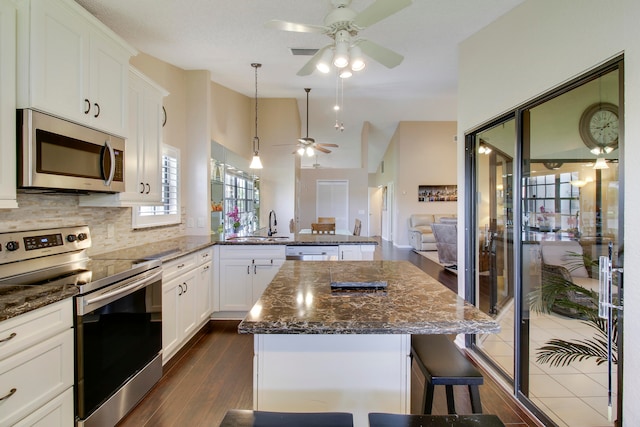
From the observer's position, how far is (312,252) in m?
3.56

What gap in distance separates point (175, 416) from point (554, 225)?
269 cm

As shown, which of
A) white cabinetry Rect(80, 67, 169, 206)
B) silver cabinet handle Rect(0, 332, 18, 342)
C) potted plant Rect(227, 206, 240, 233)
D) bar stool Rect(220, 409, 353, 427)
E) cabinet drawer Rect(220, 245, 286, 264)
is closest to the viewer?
bar stool Rect(220, 409, 353, 427)

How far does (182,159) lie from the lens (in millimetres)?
3645

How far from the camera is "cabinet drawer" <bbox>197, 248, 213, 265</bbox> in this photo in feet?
10.1

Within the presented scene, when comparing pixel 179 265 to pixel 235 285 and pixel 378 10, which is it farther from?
pixel 378 10

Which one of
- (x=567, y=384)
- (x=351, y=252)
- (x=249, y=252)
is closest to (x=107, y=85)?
(x=249, y=252)

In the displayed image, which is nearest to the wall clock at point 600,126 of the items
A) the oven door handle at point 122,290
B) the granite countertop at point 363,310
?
the granite countertop at point 363,310

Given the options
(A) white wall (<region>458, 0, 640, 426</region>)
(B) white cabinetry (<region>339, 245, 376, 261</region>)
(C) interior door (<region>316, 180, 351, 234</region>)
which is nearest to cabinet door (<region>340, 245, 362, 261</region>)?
(B) white cabinetry (<region>339, 245, 376, 261</region>)

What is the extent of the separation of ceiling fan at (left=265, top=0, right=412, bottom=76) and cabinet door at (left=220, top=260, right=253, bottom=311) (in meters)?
2.23

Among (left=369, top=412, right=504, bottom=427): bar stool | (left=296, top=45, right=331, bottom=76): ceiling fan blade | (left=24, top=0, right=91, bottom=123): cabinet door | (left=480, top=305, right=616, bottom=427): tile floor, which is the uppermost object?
(left=296, top=45, right=331, bottom=76): ceiling fan blade

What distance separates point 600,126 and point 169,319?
3115 millimetres

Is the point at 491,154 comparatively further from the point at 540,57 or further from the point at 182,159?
the point at 182,159

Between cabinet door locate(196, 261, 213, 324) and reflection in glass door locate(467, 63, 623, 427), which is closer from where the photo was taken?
reflection in glass door locate(467, 63, 623, 427)

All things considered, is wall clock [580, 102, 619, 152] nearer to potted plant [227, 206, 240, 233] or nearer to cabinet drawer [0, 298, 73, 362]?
cabinet drawer [0, 298, 73, 362]
